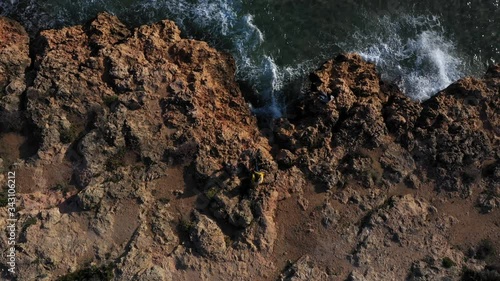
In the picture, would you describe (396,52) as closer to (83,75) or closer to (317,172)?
(317,172)

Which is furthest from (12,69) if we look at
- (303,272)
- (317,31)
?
(303,272)

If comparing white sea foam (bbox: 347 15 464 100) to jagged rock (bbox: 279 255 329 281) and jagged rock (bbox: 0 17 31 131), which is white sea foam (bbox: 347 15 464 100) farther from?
jagged rock (bbox: 0 17 31 131)

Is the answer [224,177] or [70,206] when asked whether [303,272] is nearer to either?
[224,177]

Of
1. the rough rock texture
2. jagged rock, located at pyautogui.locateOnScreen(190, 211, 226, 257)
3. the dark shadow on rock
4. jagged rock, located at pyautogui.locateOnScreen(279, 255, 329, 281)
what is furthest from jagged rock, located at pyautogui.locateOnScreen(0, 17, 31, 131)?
jagged rock, located at pyautogui.locateOnScreen(279, 255, 329, 281)

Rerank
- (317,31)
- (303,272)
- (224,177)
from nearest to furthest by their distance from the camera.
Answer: (303,272)
(224,177)
(317,31)

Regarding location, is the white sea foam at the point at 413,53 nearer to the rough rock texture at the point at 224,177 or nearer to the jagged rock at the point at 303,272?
the rough rock texture at the point at 224,177

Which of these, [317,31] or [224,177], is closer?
[224,177]

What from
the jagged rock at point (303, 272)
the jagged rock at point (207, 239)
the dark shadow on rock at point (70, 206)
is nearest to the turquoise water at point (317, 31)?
the jagged rock at point (207, 239)
